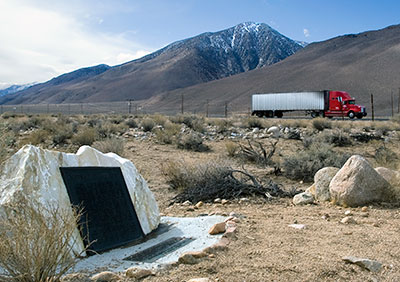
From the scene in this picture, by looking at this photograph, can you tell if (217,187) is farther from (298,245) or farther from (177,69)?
(177,69)

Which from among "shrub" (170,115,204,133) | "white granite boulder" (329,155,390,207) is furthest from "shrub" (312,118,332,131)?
"white granite boulder" (329,155,390,207)

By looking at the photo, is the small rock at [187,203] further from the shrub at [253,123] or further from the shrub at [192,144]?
the shrub at [253,123]

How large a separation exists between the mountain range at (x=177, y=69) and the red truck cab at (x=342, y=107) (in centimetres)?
8473

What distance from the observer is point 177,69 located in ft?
461

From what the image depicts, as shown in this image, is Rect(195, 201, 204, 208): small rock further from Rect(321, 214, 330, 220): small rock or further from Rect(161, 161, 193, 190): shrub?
Rect(321, 214, 330, 220): small rock

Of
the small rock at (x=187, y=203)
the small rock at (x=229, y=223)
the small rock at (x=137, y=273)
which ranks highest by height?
the small rock at (x=137, y=273)

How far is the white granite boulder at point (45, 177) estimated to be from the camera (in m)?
4.26

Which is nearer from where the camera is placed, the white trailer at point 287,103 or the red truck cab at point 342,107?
the red truck cab at point 342,107

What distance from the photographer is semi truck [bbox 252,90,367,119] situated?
134 feet

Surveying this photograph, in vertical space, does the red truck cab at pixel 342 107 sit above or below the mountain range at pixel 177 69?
below

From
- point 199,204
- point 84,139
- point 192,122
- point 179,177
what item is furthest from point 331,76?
point 199,204

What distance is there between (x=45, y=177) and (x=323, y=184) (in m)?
5.14

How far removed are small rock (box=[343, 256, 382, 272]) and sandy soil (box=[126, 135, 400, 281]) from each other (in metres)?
0.05

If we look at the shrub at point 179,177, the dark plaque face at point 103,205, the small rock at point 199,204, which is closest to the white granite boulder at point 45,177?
the dark plaque face at point 103,205
